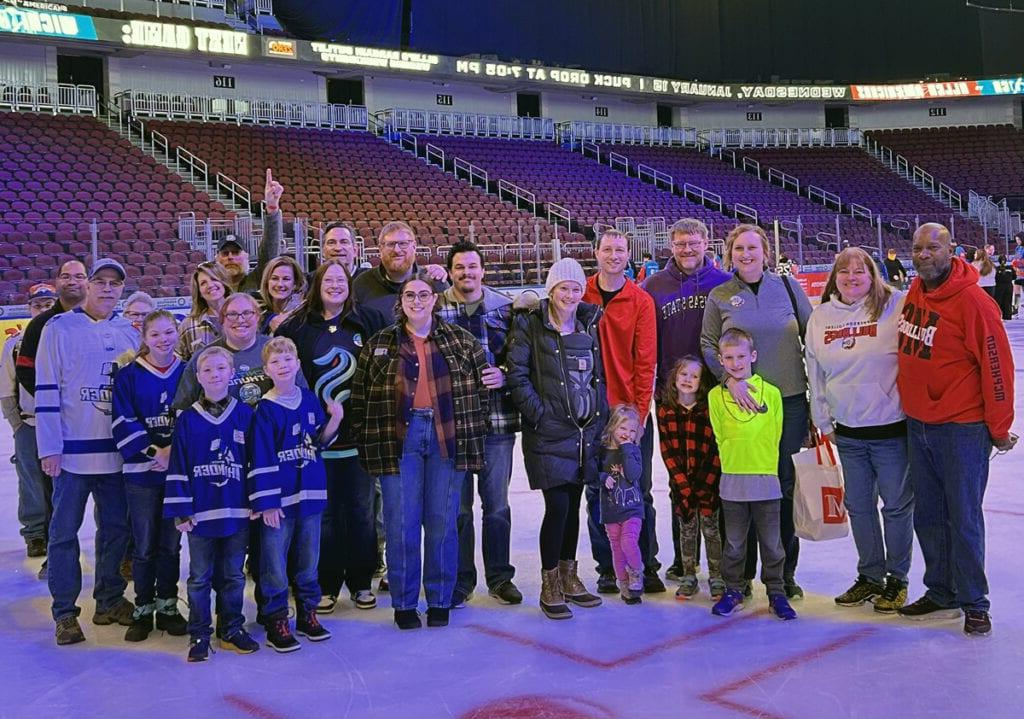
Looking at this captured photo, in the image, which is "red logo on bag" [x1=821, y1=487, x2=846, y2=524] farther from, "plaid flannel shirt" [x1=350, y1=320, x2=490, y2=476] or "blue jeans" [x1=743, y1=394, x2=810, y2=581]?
→ "plaid flannel shirt" [x1=350, y1=320, x2=490, y2=476]

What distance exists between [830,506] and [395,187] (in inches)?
793

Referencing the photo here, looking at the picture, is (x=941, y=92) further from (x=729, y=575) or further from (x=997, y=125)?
(x=729, y=575)

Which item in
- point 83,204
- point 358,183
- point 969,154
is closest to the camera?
point 83,204

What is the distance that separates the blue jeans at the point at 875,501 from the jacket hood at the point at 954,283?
651 millimetres

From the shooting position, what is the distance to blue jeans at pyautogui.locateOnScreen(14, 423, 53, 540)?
5.52 metres

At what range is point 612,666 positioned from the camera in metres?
3.71

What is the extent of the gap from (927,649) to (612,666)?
1.21m

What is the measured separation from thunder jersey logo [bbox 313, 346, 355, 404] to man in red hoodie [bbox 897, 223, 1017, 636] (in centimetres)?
243

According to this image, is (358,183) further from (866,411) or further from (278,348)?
(866,411)

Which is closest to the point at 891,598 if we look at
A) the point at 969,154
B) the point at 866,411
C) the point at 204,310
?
the point at 866,411

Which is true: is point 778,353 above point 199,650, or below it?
above

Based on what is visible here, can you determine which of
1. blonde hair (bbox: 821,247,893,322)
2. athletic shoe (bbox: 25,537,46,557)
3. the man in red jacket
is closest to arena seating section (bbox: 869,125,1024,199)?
blonde hair (bbox: 821,247,893,322)

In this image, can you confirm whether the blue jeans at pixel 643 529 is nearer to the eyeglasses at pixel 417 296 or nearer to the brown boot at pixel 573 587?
the brown boot at pixel 573 587

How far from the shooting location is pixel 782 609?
13.8 ft
